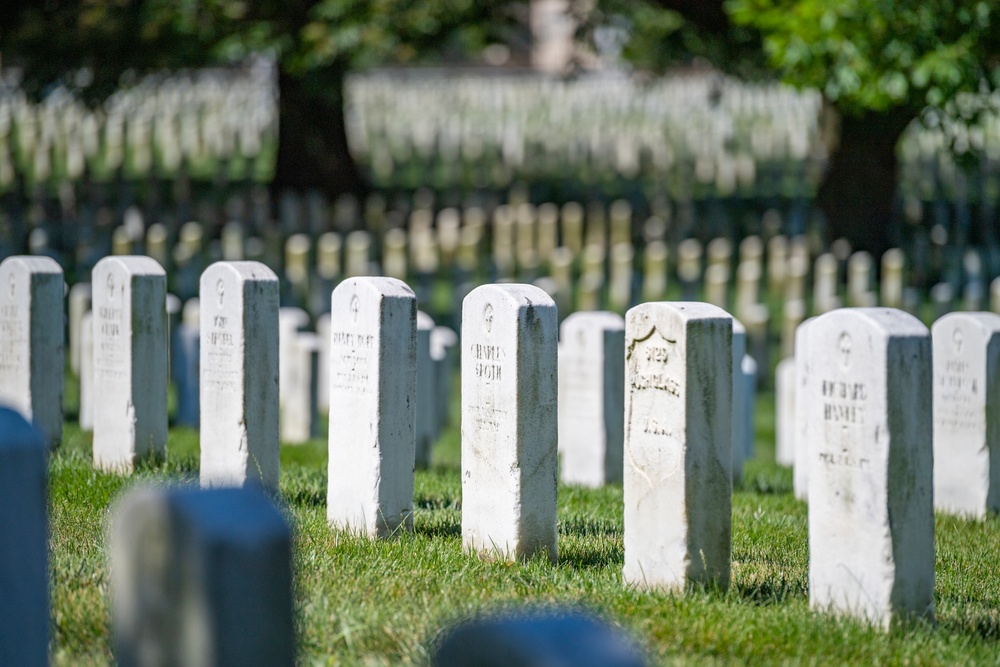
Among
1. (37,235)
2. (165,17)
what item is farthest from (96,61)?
(37,235)

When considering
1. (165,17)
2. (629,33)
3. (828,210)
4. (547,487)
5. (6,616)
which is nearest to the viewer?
(6,616)

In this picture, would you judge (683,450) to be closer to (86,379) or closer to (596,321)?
(596,321)

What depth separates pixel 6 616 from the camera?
3018 millimetres

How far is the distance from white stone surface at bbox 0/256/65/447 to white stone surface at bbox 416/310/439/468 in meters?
2.75

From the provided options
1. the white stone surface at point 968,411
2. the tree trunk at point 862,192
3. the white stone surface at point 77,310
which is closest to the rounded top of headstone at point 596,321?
the white stone surface at point 968,411

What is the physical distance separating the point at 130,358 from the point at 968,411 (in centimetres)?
518

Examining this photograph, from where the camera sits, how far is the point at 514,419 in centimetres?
582

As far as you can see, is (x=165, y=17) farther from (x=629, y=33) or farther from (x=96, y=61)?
(x=629, y=33)

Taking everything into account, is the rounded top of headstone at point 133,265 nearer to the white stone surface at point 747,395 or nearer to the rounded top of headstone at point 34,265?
the rounded top of headstone at point 34,265

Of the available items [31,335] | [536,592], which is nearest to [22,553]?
[536,592]

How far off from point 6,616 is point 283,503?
369cm

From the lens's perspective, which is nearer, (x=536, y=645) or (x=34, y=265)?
(x=536, y=645)

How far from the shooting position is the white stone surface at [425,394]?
9.80 meters

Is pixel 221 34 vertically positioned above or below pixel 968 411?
above
